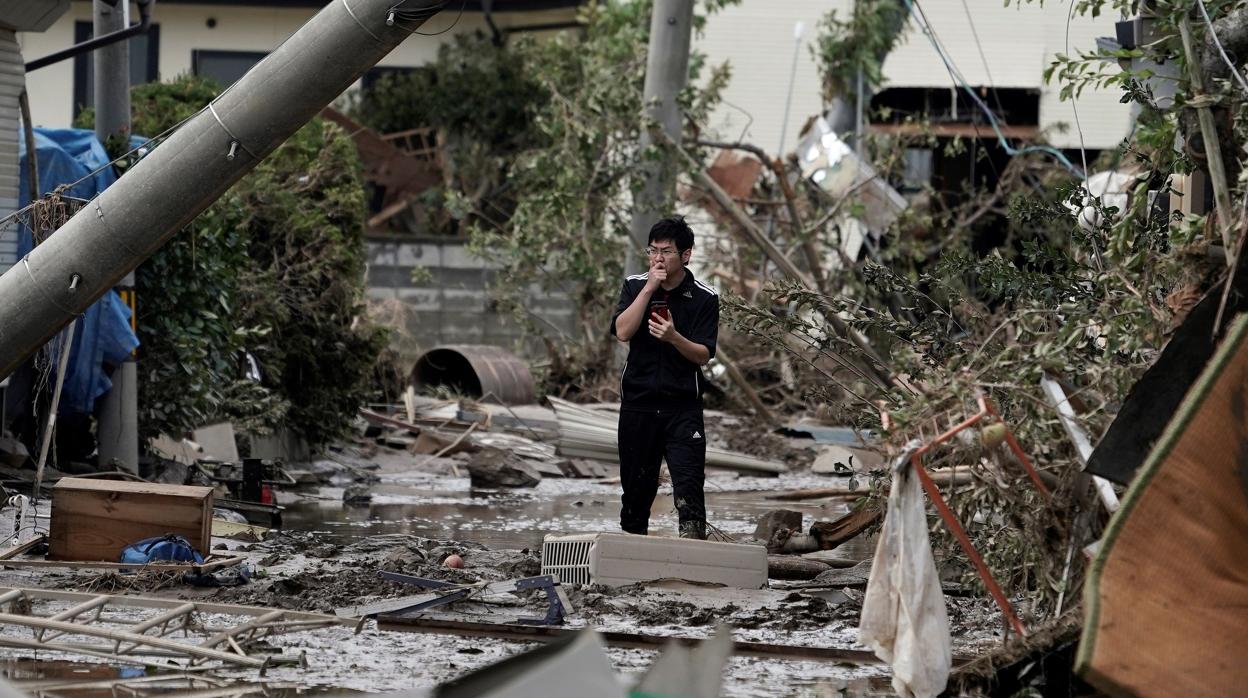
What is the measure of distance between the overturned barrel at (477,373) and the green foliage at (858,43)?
5.30 m

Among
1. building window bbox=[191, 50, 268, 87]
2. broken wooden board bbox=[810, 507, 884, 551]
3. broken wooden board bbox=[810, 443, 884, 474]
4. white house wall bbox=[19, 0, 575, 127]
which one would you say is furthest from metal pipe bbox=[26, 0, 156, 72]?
building window bbox=[191, 50, 268, 87]

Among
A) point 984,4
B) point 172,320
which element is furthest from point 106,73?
point 984,4

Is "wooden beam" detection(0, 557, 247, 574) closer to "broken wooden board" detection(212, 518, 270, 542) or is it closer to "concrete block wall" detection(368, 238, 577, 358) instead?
"broken wooden board" detection(212, 518, 270, 542)

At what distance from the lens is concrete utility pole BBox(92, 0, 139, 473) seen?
37.3 feet

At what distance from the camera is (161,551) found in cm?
812

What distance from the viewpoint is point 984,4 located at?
2630cm

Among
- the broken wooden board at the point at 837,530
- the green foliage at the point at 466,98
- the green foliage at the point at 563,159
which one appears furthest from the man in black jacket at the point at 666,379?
the green foliage at the point at 466,98

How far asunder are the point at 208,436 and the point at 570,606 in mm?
6821

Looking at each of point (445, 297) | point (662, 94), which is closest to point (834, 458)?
point (662, 94)

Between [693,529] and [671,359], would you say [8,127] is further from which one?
[693,529]

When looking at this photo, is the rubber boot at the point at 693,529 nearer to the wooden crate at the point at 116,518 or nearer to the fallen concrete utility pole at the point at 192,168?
the wooden crate at the point at 116,518

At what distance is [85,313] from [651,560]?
4899mm

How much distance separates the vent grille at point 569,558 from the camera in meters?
7.87

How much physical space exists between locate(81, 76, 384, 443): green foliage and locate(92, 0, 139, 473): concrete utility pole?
1.33ft
